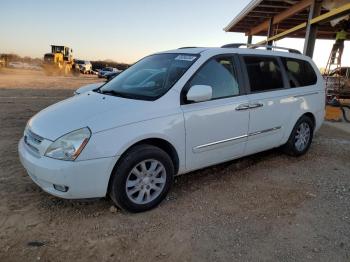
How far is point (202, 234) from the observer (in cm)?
317

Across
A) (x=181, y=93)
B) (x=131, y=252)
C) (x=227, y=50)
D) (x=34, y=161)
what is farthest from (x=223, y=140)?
(x=34, y=161)

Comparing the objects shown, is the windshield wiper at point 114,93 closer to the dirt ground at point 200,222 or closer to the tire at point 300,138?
the dirt ground at point 200,222

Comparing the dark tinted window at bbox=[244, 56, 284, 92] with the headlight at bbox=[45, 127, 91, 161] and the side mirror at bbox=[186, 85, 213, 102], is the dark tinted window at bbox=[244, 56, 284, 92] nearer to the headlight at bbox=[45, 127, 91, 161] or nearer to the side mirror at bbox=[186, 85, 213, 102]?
the side mirror at bbox=[186, 85, 213, 102]

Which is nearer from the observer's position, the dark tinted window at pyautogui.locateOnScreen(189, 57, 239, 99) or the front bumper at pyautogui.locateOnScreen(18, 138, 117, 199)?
the front bumper at pyautogui.locateOnScreen(18, 138, 117, 199)

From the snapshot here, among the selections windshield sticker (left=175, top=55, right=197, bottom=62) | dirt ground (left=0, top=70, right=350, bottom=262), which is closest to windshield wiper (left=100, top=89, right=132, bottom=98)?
windshield sticker (left=175, top=55, right=197, bottom=62)

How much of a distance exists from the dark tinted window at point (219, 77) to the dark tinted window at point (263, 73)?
1.09 feet

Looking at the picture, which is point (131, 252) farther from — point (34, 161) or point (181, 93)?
point (181, 93)

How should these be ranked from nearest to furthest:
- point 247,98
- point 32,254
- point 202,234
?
point 32,254, point 202,234, point 247,98

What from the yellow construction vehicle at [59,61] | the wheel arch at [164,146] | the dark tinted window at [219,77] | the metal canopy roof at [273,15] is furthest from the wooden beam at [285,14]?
the yellow construction vehicle at [59,61]

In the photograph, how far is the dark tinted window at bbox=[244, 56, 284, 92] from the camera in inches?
180

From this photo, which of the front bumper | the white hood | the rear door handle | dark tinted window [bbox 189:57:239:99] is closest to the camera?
the front bumper

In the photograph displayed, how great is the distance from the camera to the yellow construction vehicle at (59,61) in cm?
3941

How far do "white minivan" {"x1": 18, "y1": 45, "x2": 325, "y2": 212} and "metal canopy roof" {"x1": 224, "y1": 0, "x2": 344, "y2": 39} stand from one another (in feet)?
27.2

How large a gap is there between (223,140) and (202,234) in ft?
4.47
